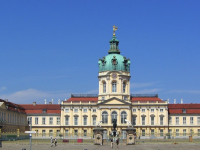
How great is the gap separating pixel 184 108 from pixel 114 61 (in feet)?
72.2

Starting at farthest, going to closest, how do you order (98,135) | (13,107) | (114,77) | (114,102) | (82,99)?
(82,99) < (114,77) < (114,102) < (13,107) < (98,135)

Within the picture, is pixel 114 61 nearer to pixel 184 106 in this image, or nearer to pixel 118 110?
pixel 118 110

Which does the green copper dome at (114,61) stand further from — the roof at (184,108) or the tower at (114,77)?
the roof at (184,108)

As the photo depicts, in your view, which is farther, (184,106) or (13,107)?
(184,106)

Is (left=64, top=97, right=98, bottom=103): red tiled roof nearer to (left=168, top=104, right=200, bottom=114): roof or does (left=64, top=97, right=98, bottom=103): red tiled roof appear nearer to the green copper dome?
the green copper dome

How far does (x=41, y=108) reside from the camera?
113875 mm

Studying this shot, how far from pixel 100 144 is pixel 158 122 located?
44654 millimetres

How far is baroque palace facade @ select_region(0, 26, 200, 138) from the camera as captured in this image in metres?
104

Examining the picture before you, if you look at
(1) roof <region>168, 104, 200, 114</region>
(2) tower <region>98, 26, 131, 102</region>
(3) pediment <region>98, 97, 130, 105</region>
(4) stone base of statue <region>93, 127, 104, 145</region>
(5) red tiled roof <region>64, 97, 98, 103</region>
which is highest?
(2) tower <region>98, 26, 131, 102</region>

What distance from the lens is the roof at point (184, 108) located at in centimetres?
10838

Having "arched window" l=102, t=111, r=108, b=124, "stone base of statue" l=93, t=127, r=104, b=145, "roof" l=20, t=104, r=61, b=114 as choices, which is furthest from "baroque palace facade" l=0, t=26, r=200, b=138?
"stone base of statue" l=93, t=127, r=104, b=145

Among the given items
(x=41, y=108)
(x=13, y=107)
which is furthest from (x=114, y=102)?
(x=13, y=107)

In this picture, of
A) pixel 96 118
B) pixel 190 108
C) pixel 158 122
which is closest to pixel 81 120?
pixel 96 118

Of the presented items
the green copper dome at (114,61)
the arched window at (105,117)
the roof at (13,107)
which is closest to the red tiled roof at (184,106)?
the green copper dome at (114,61)
